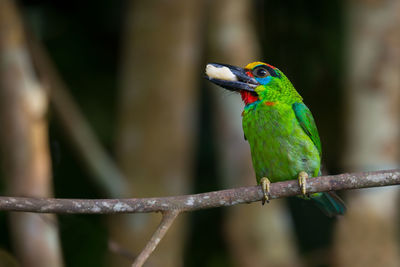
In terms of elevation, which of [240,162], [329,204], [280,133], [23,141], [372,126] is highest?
[280,133]

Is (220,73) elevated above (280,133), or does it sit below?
above

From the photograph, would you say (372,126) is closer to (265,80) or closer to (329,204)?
(329,204)

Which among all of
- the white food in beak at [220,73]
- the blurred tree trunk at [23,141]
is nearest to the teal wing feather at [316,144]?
the white food in beak at [220,73]

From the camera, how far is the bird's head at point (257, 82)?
2.67 meters

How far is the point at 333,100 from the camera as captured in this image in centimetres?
626

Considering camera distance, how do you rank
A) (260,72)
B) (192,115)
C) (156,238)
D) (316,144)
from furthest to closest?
(192,115)
(316,144)
(260,72)
(156,238)

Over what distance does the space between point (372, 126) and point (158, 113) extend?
1.71 meters

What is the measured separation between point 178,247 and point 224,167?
88 cm

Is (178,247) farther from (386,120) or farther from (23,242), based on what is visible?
(386,120)

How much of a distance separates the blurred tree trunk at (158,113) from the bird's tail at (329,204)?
1534mm

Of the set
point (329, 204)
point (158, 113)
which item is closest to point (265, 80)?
point (329, 204)

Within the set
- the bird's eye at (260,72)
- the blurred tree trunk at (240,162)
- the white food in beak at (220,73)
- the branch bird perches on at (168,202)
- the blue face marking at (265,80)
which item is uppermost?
the white food in beak at (220,73)

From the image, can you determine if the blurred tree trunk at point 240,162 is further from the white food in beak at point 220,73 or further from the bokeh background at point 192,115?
the white food in beak at point 220,73

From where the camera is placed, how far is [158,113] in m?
4.66
